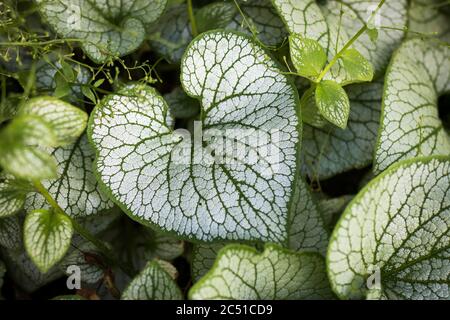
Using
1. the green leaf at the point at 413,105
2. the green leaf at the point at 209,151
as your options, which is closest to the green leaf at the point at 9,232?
the green leaf at the point at 209,151

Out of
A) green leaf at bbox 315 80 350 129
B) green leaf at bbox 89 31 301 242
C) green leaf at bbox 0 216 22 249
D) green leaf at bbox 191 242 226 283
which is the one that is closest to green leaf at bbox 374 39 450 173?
green leaf at bbox 315 80 350 129

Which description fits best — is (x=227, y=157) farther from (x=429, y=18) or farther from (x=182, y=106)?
(x=429, y=18)

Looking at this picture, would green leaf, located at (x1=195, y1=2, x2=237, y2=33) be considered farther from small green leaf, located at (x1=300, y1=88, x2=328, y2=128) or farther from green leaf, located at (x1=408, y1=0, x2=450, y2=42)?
green leaf, located at (x1=408, y1=0, x2=450, y2=42)

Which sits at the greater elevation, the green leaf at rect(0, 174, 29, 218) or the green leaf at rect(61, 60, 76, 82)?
the green leaf at rect(61, 60, 76, 82)

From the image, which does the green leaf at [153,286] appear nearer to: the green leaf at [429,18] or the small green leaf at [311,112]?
the small green leaf at [311,112]

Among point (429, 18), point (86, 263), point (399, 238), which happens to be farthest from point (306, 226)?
point (429, 18)
